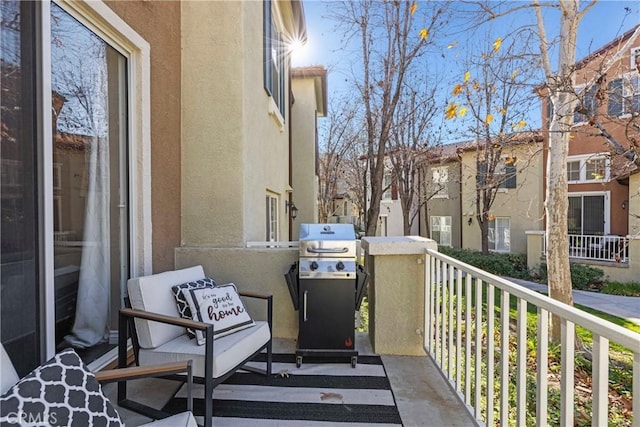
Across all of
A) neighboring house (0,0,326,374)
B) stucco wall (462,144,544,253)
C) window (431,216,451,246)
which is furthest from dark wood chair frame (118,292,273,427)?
window (431,216,451,246)

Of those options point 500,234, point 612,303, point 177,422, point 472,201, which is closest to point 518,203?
point 500,234

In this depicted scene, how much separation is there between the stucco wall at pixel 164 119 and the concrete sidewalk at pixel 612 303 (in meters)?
8.45

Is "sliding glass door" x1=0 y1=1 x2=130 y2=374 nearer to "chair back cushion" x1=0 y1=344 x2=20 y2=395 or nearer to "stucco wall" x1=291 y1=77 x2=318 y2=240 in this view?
"chair back cushion" x1=0 y1=344 x2=20 y2=395

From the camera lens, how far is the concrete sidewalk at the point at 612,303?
7230 millimetres

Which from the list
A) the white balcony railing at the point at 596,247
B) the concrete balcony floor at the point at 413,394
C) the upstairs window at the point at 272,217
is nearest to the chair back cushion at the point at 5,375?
the concrete balcony floor at the point at 413,394

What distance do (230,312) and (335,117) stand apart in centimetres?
1292

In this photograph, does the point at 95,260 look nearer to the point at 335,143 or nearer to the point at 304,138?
the point at 304,138

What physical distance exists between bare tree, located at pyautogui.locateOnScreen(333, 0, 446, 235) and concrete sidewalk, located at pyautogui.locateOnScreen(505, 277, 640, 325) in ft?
18.6

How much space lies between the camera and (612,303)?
27.3 feet

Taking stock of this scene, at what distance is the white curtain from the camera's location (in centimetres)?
269

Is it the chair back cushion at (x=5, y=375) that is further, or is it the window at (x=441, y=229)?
the window at (x=441, y=229)

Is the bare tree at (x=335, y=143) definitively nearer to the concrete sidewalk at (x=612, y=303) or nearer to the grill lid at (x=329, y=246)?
the concrete sidewalk at (x=612, y=303)

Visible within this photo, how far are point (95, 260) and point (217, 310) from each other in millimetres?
1111

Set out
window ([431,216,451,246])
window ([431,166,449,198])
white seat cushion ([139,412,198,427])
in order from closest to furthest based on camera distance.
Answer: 1. white seat cushion ([139,412,198,427])
2. window ([431,166,449,198])
3. window ([431,216,451,246])
